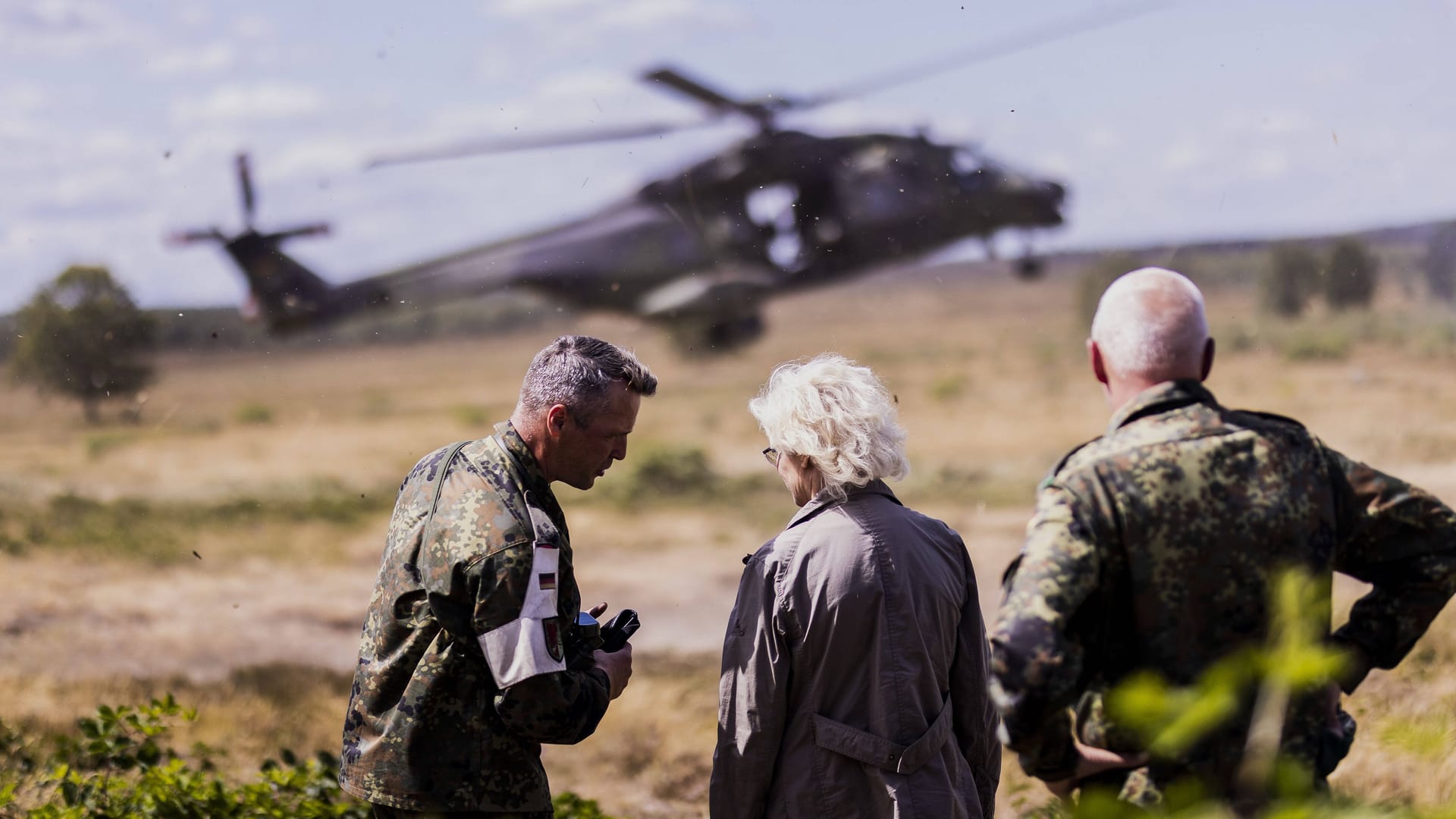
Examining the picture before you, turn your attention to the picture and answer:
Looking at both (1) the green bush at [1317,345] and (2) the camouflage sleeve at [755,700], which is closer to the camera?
(2) the camouflage sleeve at [755,700]

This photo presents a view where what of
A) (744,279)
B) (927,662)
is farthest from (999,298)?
(927,662)

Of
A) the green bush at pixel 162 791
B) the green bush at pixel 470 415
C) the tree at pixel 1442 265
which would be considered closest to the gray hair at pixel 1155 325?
the green bush at pixel 162 791

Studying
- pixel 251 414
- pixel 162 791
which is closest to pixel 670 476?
pixel 251 414

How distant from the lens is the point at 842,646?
8.04ft

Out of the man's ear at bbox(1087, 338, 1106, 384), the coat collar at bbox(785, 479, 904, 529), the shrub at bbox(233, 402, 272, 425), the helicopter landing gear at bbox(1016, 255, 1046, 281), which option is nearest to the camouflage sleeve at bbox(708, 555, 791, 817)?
the coat collar at bbox(785, 479, 904, 529)

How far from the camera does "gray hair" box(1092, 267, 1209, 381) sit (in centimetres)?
193

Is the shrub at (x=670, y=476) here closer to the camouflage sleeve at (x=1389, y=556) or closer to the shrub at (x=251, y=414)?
the shrub at (x=251, y=414)

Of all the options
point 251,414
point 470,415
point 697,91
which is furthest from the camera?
point 470,415

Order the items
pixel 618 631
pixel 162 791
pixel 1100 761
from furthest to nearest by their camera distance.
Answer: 1. pixel 162 791
2. pixel 618 631
3. pixel 1100 761

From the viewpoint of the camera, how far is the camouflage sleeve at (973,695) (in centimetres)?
262

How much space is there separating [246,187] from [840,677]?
1132cm

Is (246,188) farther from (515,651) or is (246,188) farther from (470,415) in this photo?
(470,415)

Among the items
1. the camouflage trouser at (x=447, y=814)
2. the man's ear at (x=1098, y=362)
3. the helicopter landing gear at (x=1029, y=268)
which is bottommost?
the camouflage trouser at (x=447, y=814)

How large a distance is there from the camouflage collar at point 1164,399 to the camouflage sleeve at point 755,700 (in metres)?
0.84
